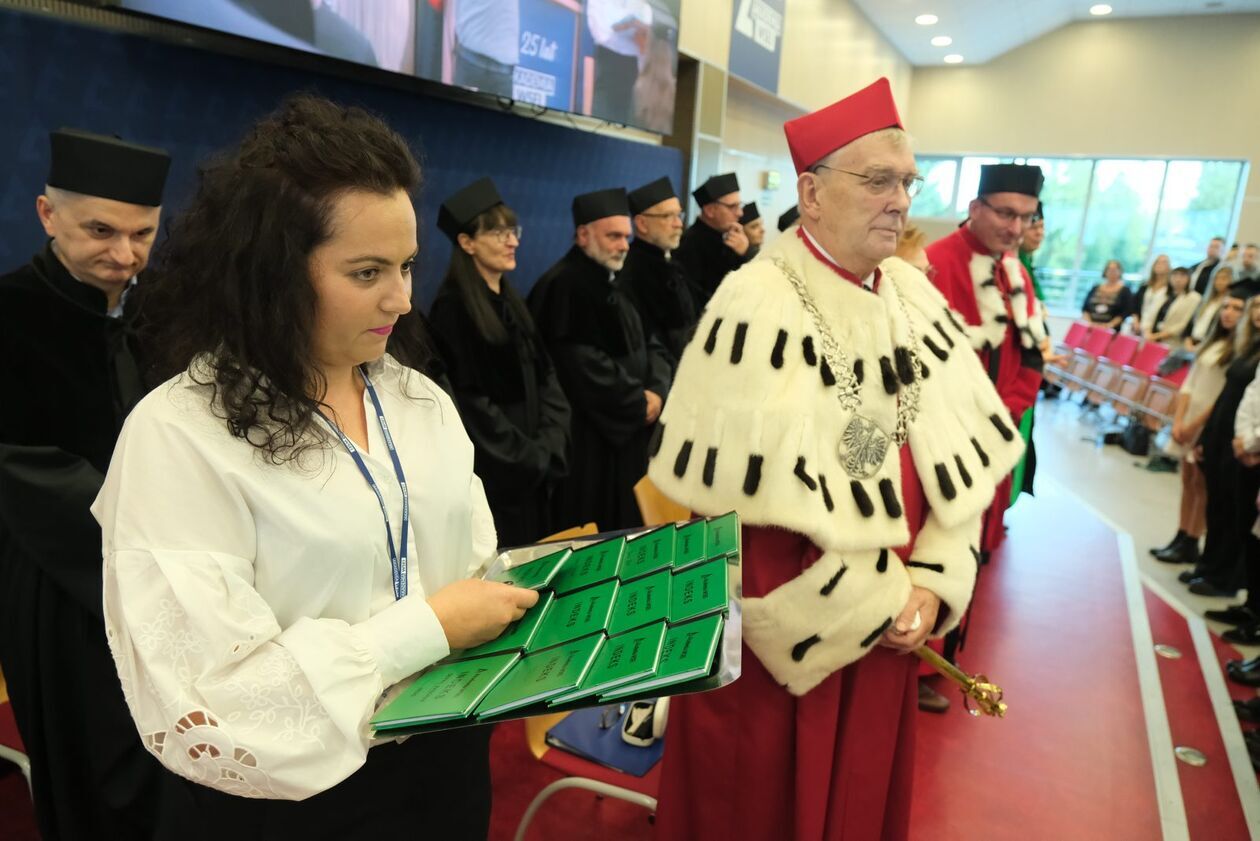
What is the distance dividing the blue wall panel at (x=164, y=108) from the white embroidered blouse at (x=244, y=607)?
16.1 inches

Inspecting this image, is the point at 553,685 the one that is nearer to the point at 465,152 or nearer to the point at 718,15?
the point at 465,152

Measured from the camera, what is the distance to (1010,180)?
10.1 feet

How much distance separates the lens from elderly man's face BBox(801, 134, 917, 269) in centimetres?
154

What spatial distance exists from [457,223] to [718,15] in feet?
15.5

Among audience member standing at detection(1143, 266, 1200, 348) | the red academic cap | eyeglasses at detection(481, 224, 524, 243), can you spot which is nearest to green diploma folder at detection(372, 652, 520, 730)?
the red academic cap

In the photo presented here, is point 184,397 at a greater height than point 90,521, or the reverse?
point 184,397

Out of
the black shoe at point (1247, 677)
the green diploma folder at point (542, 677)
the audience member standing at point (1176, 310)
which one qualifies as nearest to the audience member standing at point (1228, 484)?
the black shoe at point (1247, 677)

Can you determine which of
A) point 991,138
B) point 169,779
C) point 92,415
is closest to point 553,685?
point 169,779

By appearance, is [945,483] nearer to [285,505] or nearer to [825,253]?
[825,253]

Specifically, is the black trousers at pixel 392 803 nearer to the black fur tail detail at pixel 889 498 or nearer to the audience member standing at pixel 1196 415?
the black fur tail detail at pixel 889 498

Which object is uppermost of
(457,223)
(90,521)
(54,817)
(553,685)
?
(457,223)

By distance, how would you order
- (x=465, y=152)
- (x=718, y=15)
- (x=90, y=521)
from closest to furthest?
1. (x=90, y=521)
2. (x=465, y=152)
3. (x=718, y=15)

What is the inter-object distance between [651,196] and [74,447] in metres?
3.18

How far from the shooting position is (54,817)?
1763 millimetres
